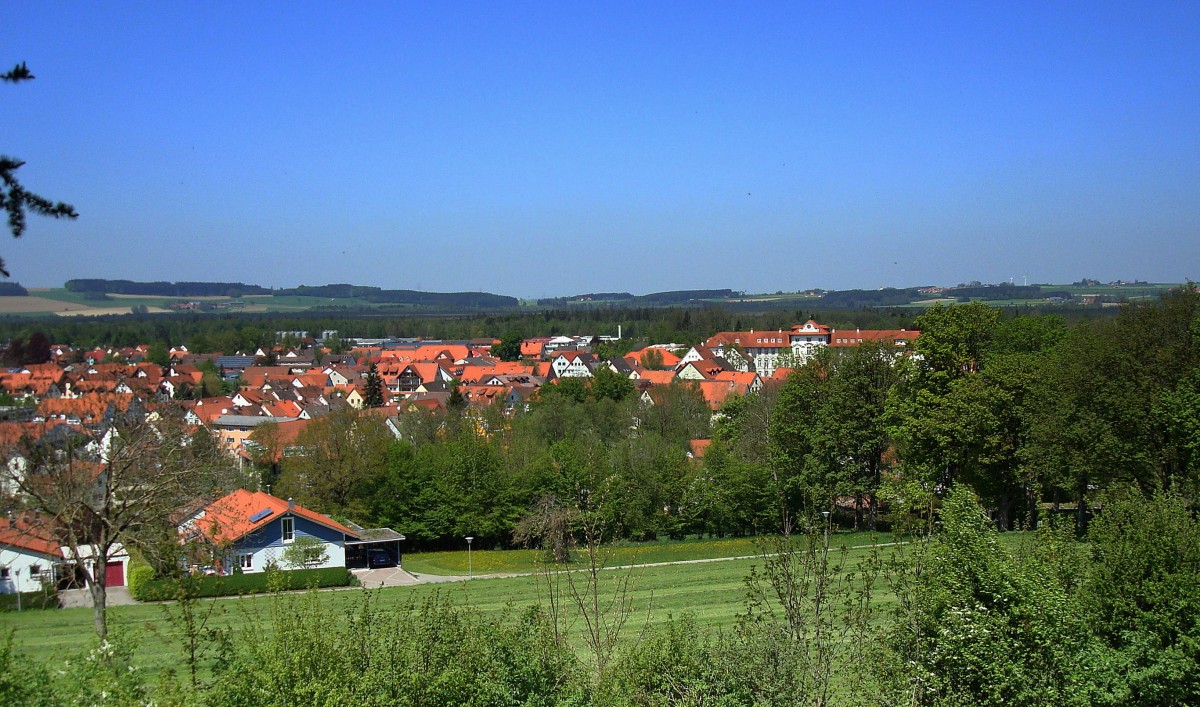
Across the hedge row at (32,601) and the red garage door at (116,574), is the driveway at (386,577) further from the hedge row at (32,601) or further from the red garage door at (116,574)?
the hedge row at (32,601)

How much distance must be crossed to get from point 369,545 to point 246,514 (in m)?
4.42

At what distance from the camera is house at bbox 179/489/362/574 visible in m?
30.0

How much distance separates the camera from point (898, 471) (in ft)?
109

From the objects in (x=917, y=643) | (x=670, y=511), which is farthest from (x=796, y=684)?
(x=670, y=511)

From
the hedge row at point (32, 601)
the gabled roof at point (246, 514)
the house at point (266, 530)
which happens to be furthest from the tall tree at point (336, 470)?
the hedge row at point (32, 601)

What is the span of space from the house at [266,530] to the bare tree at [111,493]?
406 cm

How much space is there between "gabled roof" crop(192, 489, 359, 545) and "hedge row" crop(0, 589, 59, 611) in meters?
4.08

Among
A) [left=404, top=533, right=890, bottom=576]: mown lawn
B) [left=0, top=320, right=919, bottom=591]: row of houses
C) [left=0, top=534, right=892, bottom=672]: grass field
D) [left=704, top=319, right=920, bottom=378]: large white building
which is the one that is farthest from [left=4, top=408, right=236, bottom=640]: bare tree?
[left=704, top=319, right=920, bottom=378]: large white building

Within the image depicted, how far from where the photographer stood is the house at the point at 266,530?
98.4 ft

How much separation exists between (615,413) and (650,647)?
45923 millimetres

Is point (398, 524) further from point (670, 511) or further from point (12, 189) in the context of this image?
point (12, 189)

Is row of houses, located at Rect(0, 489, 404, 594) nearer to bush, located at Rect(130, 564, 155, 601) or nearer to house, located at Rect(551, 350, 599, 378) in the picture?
bush, located at Rect(130, 564, 155, 601)

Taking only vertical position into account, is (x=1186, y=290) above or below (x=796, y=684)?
above

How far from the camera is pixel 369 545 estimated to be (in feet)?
110
